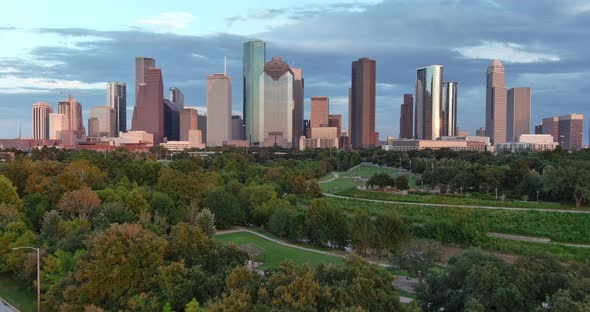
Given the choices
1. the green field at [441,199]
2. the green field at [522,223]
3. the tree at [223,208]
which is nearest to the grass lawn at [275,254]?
the tree at [223,208]

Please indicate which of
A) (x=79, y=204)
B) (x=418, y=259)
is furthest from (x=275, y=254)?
(x=79, y=204)

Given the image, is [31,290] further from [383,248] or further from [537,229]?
[537,229]

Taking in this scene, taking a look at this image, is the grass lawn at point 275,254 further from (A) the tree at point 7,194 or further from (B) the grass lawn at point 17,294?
(A) the tree at point 7,194

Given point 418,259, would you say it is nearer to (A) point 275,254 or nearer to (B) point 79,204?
(A) point 275,254

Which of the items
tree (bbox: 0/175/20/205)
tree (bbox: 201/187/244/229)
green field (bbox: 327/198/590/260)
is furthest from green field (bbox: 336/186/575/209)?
tree (bbox: 0/175/20/205)

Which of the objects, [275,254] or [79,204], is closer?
[275,254]

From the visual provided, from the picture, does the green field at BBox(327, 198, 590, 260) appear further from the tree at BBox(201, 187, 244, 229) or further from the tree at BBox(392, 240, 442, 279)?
the tree at BBox(201, 187, 244, 229)
